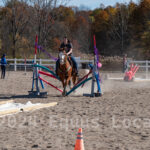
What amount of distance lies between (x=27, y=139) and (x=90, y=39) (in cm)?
4634

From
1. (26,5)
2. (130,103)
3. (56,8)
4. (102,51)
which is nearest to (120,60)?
(56,8)

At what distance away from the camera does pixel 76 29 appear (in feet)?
178

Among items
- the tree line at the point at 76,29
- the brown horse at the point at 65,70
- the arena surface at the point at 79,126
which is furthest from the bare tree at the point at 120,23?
the arena surface at the point at 79,126

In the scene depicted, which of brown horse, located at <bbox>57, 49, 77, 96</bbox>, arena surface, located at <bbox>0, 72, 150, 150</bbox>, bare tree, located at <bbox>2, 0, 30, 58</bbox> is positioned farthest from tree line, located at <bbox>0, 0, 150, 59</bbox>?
arena surface, located at <bbox>0, 72, 150, 150</bbox>

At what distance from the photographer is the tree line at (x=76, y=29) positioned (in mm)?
34188

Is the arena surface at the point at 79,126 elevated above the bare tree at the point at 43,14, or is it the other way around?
the bare tree at the point at 43,14

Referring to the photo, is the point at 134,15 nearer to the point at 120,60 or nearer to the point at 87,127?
the point at 120,60

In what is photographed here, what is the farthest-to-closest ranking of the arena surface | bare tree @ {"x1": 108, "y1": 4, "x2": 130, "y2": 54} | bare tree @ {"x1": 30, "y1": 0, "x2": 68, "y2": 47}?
bare tree @ {"x1": 108, "y1": 4, "x2": 130, "y2": 54}, bare tree @ {"x1": 30, "y1": 0, "x2": 68, "y2": 47}, the arena surface

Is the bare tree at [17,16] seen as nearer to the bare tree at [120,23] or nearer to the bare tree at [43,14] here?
the bare tree at [43,14]

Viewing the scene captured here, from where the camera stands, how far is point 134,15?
46.9 meters

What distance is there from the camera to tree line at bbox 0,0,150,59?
112ft

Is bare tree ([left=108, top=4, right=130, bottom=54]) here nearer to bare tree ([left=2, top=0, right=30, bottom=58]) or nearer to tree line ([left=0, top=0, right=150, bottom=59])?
tree line ([left=0, top=0, right=150, bottom=59])

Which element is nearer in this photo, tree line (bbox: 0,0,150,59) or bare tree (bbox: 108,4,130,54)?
tree line (bbox: 0,0,150,59)

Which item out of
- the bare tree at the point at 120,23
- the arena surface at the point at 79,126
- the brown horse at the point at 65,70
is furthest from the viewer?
the bare tree at the point at 120,23
